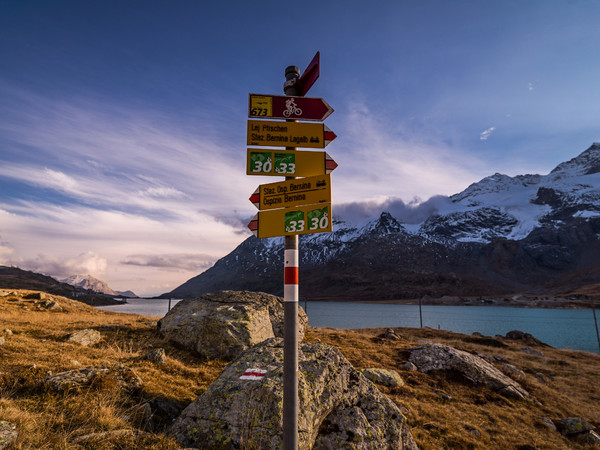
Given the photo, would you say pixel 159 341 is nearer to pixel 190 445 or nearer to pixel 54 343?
pixel 54 343

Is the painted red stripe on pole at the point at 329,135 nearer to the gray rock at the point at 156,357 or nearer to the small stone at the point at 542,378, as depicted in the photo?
the gray rock at the point at 156,357

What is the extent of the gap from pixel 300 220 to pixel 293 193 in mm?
446

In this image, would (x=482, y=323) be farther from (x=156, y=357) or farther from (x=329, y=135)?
(x=329, y=135)

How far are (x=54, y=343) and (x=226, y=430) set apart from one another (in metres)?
7.70

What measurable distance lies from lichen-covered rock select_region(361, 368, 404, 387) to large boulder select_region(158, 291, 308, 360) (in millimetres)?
3874

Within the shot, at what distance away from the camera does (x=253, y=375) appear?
6.02m

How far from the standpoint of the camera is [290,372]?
3.98 metres

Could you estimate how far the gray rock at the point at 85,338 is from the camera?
10.2m

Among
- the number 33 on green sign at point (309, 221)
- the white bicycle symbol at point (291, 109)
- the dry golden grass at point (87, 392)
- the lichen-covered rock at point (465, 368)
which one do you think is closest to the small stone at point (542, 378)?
the lichen-covered rock at point (465, 368)

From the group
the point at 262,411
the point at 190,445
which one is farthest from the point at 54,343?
the point at 262,411

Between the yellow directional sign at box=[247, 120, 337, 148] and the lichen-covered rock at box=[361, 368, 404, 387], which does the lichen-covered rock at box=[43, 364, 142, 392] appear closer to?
the yellow directional sign at box=[247, 120, 337, 148]

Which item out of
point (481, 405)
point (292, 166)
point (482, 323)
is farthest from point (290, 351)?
point (482, 323)

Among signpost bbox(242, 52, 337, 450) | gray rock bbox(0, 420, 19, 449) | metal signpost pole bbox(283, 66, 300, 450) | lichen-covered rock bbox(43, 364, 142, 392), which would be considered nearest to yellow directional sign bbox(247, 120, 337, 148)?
signpost bbox(242, 52, 337, 450)

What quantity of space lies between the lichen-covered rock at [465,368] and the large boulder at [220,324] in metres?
6.33
